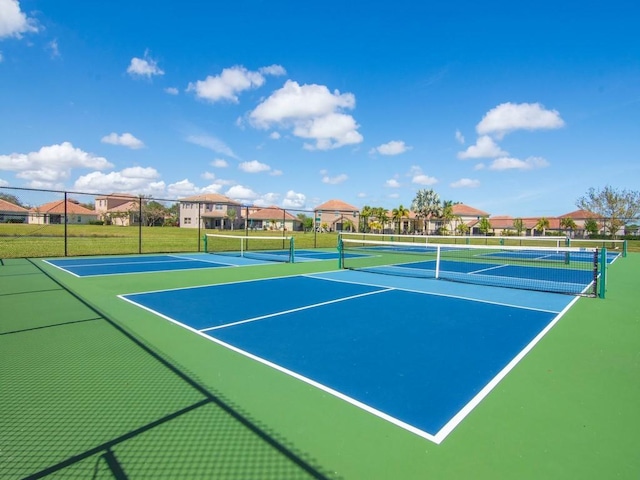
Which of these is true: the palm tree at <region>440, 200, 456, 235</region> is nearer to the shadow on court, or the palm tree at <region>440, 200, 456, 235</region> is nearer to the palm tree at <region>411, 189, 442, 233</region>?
the palm tree at <region>411, 189, 442, 233</region>

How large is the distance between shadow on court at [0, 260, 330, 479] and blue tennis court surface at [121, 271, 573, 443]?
37.5 inches

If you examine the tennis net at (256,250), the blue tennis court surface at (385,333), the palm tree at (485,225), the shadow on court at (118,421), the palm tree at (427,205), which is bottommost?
the shadow on court at (118,421)

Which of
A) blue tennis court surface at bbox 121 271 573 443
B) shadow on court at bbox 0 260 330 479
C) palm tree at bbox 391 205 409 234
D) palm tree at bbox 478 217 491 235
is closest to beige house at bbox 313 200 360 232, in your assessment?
palm tree at bbox 391 205 409 234

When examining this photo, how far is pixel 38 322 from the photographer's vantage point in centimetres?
591

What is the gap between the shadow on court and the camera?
2.48 metres

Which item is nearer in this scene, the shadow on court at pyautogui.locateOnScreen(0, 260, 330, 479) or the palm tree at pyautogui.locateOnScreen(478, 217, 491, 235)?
the shadow on court at pyautogui.locateOnScreen(0, 260, 330, 479)

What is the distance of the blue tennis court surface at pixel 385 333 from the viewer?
11.6 ft

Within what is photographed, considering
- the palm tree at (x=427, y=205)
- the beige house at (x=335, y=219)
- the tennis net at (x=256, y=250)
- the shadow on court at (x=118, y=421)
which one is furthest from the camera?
the palm tree at (x=427, y=205)

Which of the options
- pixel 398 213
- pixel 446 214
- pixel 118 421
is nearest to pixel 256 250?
pixel 118 421

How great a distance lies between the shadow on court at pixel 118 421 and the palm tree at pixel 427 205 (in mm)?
71275

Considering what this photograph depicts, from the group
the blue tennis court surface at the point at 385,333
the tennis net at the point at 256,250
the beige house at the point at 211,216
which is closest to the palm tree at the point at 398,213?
the beige house at the point at 211,216

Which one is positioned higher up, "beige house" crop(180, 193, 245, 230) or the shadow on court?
"beige house" crop(180, 193, 245, 230)

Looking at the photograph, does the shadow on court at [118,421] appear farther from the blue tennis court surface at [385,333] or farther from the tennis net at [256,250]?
the tennis net at [256,250]

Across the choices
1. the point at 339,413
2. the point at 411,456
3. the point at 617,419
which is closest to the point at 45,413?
the point at 339,413
